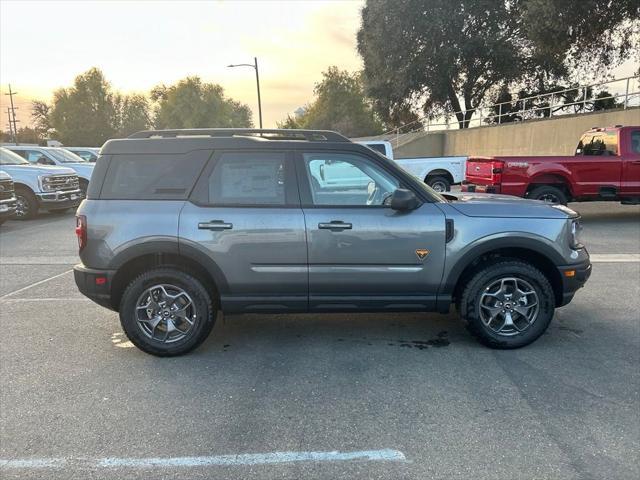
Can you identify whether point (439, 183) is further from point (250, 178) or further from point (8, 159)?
point (250, 178)

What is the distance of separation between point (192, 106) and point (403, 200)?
65.8 meters

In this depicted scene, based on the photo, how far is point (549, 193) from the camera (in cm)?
1055

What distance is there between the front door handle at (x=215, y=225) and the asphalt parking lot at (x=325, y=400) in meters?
1.12

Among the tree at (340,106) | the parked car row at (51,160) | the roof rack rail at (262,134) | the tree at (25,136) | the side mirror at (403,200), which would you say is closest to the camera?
the side mirror at (403,200)

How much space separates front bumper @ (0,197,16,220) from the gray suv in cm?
808

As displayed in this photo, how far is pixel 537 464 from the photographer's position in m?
2.72

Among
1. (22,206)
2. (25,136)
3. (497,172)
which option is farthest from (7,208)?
(25,136)

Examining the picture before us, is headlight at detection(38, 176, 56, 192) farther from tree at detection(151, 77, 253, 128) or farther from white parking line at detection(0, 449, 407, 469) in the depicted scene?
tree at detection(151, 77, 253, 128)

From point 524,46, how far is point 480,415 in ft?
94.0

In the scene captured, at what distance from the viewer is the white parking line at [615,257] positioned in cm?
727

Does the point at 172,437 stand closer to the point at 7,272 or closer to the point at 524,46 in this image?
the point at 7,272

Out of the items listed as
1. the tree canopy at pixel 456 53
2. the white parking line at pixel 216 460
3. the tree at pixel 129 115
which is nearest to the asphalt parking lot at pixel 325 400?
the white parking line at pixel 216 460

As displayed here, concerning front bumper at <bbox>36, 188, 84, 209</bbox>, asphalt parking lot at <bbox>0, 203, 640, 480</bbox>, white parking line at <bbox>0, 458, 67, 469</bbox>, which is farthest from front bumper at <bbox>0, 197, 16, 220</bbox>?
white parking line at <bbox>0, 458, 67, 469</bbox>

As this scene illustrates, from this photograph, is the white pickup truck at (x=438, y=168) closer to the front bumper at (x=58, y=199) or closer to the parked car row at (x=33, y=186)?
the front bumper at (x=58, y=199)
